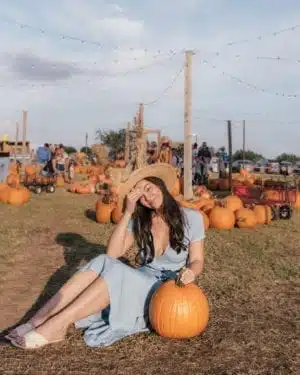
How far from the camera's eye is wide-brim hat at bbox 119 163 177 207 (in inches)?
163

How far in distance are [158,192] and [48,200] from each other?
10225 mm

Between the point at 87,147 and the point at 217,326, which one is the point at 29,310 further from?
the point at 87,147

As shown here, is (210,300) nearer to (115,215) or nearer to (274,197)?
(115,215)

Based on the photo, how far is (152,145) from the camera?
21641 millimetres

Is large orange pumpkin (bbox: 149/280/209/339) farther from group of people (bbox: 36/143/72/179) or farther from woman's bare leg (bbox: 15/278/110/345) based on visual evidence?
group of people (bbox: 36/143/72/179)

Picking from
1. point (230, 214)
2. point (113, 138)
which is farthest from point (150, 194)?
point (113, 138)

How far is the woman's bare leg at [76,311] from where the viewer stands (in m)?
3.59

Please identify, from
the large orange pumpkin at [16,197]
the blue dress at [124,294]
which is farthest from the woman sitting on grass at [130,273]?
the large orange pumpkin at [16,197]

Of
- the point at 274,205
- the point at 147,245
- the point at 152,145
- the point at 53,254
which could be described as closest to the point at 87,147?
the point at 152,145

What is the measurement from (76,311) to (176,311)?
0.70m

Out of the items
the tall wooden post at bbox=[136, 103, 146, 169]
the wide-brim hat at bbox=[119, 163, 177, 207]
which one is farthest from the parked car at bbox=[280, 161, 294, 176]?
the wide-brim hat at bbox=[119, 163, 177, 207]

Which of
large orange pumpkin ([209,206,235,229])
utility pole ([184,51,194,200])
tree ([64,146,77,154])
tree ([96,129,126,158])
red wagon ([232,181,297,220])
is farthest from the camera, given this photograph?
tree ([64,146,77,154])

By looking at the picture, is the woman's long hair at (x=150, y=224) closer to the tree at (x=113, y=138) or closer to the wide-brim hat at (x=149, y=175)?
the wide-brim hat at (x=149, y=175)

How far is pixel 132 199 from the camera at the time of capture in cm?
397
